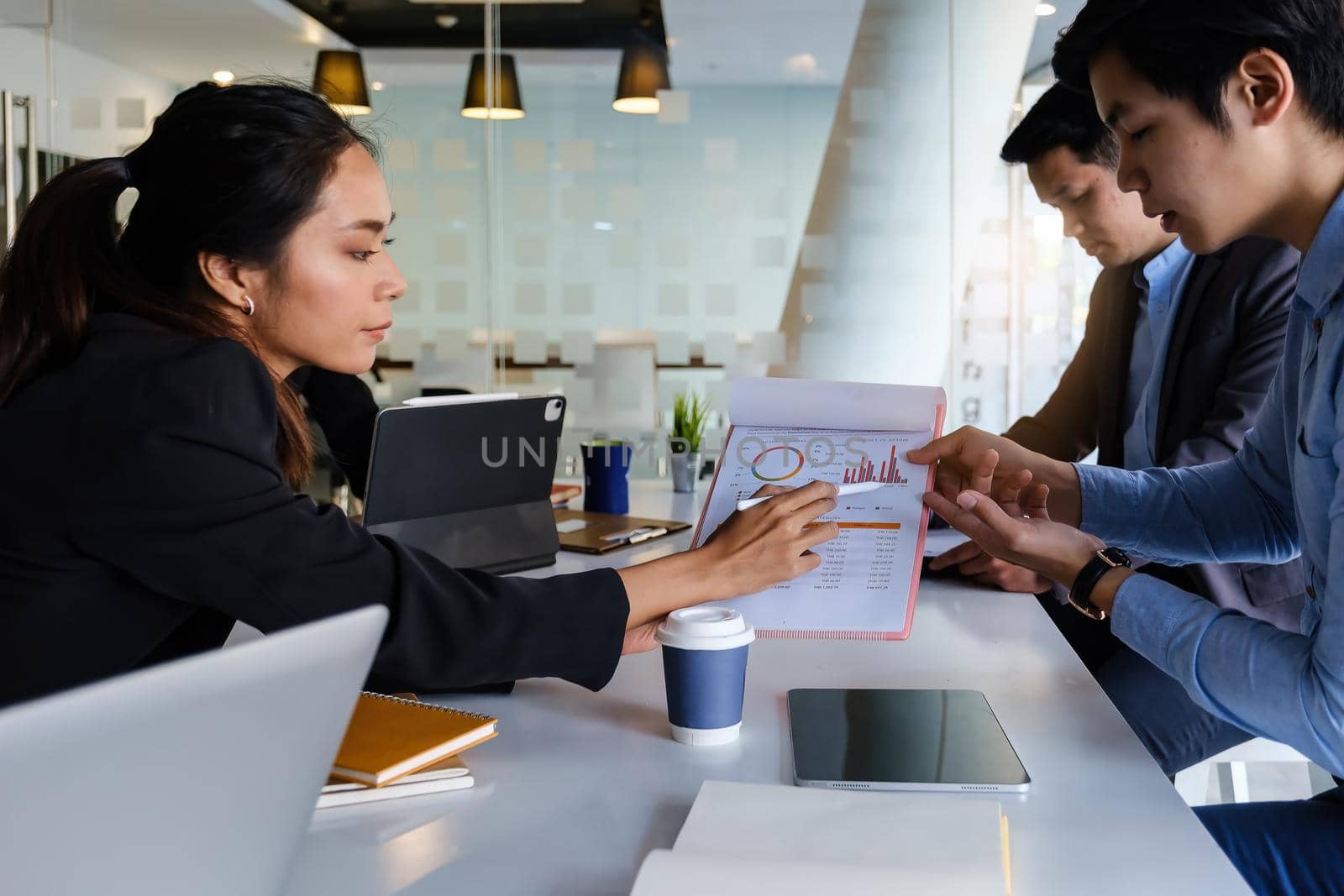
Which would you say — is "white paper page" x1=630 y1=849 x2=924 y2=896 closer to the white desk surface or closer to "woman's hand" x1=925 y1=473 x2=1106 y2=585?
the white desk surface

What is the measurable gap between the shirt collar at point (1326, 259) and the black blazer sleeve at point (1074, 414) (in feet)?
4.65

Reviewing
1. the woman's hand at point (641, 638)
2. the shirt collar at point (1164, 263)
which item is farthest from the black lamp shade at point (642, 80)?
the woman's hand at point (641, 638)

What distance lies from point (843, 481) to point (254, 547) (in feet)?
2.22

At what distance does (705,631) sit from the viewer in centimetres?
109

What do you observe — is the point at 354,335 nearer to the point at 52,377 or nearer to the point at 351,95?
the point at 52,377

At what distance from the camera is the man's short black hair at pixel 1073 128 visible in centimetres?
235

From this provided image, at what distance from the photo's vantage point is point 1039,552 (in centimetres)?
132

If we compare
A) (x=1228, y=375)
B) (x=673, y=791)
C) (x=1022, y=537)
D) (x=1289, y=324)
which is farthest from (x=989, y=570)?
(x=673, y=791)

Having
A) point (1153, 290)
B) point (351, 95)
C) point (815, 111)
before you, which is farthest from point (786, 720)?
point (351, 95)

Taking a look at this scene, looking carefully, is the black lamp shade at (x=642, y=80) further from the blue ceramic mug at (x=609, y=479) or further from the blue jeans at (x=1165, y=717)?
the blue jeans at (x=1165, y=717)

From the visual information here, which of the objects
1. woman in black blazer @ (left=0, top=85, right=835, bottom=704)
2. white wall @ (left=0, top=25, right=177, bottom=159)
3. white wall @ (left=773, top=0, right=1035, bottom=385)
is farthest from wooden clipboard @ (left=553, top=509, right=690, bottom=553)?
white wall @ (left=0, top=25, right=177, bottom=159)

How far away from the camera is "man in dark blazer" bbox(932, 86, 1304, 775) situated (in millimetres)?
1753

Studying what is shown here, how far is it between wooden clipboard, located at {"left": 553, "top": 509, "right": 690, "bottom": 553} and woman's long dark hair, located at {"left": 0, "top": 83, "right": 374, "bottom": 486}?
0.84 metres

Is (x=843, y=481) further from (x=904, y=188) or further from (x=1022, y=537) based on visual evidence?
(x=904, y=188)
